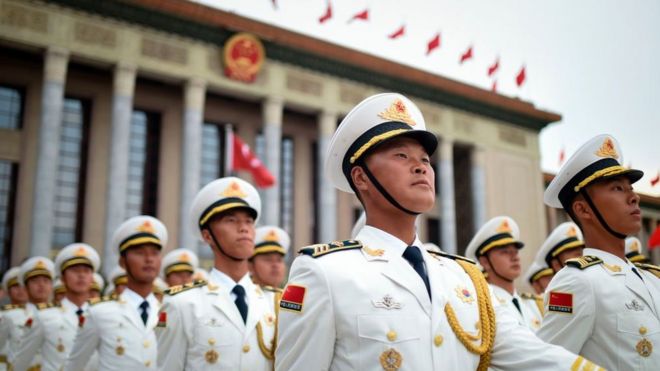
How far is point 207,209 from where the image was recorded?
14.4ft

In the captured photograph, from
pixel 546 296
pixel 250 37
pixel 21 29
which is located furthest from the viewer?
pixel 250 37

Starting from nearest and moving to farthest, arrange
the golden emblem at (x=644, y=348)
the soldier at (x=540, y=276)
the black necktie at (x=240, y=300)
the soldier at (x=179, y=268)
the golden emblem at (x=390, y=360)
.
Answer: the golden emblem at (x=390, y=360) → the golden emblem at (x=644, y=348) → the black necktie at (x=240, y=300) → the soldier at (x=540, y=276) → the soldier at (x=179, y=268)

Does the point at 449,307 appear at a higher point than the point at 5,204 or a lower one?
lower

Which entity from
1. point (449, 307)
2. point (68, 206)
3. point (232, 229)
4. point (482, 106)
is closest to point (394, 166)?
point (449, 307)

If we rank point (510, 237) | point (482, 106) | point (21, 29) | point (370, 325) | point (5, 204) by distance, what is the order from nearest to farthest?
point (370, 325) → point (510, 237) → point (21, 29) → point (5, 204) → point (482, 106)

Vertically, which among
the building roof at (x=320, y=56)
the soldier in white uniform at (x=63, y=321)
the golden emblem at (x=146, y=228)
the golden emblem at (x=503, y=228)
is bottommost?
the soldier in white uniform at (x=63, y=321)

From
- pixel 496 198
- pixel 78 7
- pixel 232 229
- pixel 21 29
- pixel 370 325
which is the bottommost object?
pixel 370 325

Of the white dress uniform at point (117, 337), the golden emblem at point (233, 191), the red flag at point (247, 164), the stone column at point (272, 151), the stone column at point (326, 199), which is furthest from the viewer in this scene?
the stone column at point (326, 199)

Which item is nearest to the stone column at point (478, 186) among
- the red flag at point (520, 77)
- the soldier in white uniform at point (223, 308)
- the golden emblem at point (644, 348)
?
the red flag at point (520, 77)

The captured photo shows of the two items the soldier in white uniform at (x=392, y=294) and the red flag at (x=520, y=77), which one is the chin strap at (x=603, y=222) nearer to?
the soldier in white uniform at (x=392, y=294)

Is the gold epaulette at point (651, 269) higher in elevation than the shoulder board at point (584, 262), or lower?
lower

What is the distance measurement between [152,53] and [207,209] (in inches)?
736

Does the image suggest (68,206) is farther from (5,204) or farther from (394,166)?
(394,166)

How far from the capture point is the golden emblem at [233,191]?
4.37 metres
